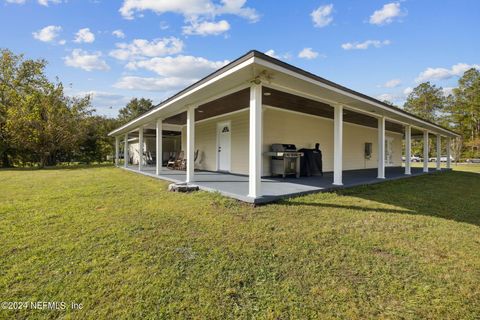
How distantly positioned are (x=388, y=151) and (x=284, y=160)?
10.6 metres

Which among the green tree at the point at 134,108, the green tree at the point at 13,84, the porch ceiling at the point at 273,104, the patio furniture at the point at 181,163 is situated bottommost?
the patio furniture at the point at 181,163

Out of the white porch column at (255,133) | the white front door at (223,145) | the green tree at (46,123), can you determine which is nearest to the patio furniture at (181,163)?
the white front door at (223,145)

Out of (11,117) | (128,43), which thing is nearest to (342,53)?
(128,43)

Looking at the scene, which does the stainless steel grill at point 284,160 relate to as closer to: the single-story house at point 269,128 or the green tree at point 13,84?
the single-story house at point 269,128

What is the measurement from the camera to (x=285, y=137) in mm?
8820

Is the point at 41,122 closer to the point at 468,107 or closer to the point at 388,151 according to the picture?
the point at 388,151

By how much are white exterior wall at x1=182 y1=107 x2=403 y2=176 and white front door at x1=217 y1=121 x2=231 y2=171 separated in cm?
21

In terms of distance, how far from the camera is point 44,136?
15766mm

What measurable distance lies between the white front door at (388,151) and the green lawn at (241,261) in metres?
11.5

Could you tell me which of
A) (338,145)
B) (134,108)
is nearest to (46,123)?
(338,145)

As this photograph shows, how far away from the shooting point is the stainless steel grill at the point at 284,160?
7.64m

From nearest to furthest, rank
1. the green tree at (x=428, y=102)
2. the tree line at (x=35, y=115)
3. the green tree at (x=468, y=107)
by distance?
1. the tree line at (x=35, y=115)
2. the green tree at (x=468, y=107)
3. the green tree at (x=428, y=102)

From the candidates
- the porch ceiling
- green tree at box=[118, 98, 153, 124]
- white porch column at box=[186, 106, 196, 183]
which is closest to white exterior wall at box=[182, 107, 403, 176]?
the porch ceiling

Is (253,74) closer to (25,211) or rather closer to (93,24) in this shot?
(25,211)
